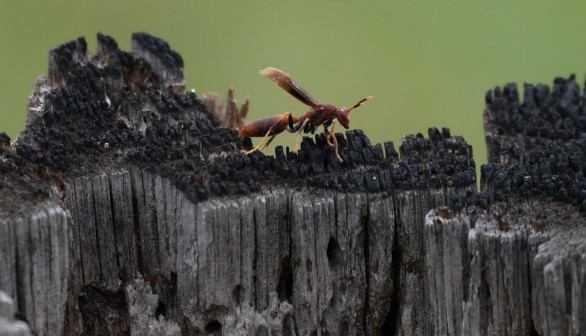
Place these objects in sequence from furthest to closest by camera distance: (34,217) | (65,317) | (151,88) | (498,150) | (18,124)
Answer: (18,124) < (151,88) < (498,150) < (65,317) < (34,217)

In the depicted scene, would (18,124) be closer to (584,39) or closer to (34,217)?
(584,39)

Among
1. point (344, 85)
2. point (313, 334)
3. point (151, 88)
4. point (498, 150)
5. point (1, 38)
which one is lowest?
point (313, 334)

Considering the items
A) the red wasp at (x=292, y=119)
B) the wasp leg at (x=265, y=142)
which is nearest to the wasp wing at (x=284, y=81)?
the red wasp at (x=292, y=119)

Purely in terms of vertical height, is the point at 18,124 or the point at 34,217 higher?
the point at 18,124

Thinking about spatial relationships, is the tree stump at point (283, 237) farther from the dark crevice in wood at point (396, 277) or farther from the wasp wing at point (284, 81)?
the wasp wing at point (284, 81)

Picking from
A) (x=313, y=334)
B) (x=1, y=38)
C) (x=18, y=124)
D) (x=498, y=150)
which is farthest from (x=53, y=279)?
(x=1, y=38)

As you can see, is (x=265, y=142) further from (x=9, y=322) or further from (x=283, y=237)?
(x=9, y=322)
